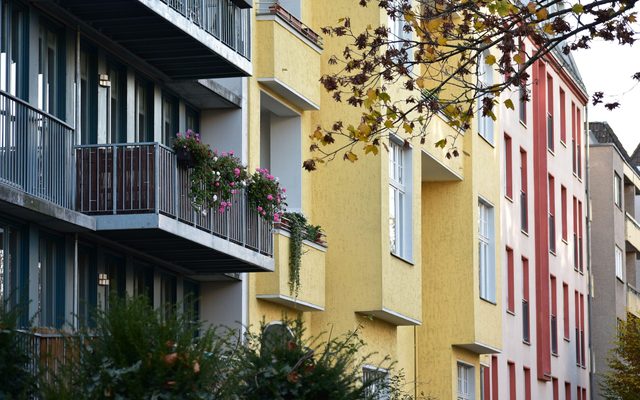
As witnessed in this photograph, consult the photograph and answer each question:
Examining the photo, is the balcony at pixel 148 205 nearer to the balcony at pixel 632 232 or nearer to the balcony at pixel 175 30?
the balcony at pixel 175 30

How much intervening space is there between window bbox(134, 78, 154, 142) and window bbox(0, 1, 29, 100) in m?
3.92

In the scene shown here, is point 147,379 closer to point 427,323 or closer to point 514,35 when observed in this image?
point 514,35

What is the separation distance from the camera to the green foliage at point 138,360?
15711mm

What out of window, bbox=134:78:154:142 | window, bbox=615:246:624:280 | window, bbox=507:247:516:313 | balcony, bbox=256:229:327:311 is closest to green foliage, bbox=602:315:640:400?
window, bbox=507:247:516:313

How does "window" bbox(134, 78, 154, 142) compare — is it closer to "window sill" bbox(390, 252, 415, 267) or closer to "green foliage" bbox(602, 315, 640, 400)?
"window sill" bbox(390, 252, 415, 267)

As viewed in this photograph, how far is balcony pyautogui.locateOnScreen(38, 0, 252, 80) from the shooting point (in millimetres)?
22781

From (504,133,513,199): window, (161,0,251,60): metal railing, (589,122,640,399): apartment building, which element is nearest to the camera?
(161,0,251,60): metal railing

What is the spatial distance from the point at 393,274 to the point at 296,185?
2428 millimetres

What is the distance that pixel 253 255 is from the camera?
2656 centimetres

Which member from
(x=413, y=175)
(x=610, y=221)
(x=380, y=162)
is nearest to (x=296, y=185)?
(x=380, y=162)

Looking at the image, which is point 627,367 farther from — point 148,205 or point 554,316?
point 148,205

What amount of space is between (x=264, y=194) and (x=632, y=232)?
43.7 m

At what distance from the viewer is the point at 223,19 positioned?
26188 mm

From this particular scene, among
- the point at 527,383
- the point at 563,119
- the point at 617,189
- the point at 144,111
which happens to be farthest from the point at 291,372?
the point at 617,189
